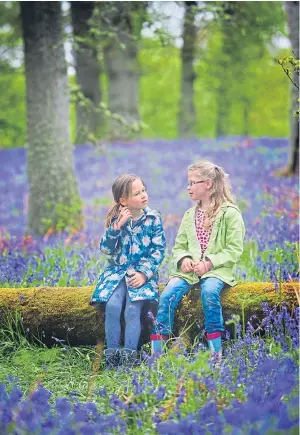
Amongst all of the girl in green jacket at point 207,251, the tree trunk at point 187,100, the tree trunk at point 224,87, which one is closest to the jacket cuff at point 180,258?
the girl in green jacket at point 207,251

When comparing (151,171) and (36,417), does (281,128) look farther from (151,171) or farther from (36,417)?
(36,417)

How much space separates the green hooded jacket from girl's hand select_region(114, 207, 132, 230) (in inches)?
18.5

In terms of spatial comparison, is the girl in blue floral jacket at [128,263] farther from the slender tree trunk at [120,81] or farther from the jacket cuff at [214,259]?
the slender tree trunk at [120,81]

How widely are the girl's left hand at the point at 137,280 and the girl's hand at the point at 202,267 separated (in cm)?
43

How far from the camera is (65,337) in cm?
501

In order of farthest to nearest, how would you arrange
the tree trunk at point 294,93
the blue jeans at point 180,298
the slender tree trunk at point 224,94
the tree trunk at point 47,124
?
the slender tree trunk at point 224,94
the tree trunk at point 294,93
the tree trunk at point 47,124
the blue jeans at point 180,298

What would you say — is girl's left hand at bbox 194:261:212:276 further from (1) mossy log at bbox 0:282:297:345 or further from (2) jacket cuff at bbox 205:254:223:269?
(1) mossy log at bbox 0:282:297:345

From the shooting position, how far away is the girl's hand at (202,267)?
Result: 474 cm

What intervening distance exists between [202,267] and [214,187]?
2.31 feet

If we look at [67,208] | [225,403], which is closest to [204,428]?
[225,403]

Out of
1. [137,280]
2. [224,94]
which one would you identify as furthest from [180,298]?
[224,94]

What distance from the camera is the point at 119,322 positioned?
190 inches

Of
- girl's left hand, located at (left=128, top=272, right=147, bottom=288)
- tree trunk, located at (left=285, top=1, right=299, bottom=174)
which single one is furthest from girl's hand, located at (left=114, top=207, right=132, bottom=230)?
tree trunk, located at (left=285, top=1, right=299, bottom=174)

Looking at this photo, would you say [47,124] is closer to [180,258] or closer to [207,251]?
[180,258]
